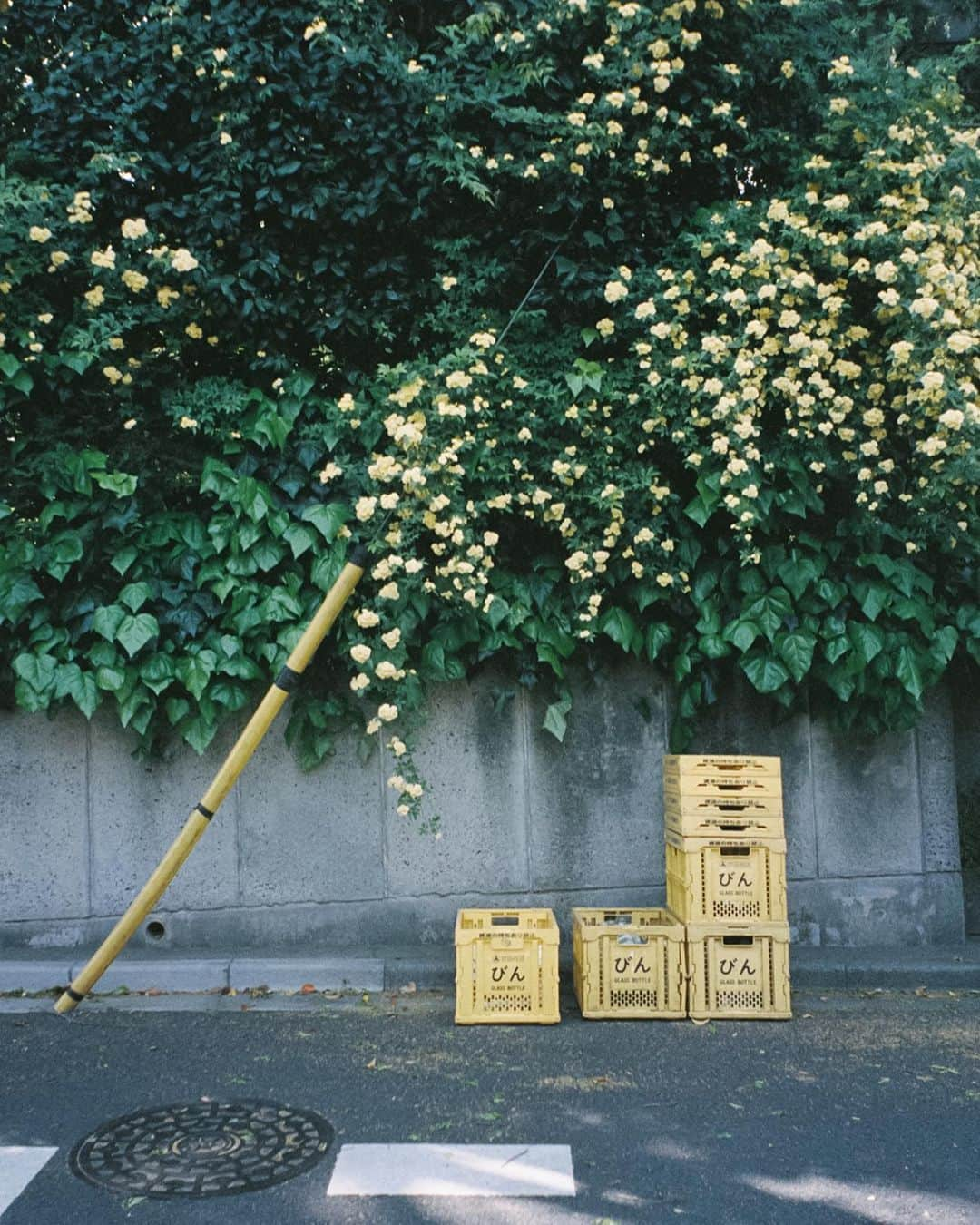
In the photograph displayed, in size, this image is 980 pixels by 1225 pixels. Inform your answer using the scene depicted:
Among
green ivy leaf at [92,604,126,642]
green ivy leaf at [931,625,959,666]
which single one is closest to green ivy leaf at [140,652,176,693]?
green ivy leaf at [92,604,126,642]

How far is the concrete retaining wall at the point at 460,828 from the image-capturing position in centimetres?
675

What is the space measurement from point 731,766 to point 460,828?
1.76 meters

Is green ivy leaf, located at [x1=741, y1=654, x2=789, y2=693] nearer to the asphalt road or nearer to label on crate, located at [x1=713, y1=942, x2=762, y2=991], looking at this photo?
label on crate, located at [x1=713, y1=942, x2=762, y2=991]

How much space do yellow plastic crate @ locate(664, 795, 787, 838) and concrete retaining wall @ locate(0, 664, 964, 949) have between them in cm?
95

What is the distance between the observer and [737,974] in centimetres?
581

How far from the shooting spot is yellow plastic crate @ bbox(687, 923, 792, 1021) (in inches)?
227

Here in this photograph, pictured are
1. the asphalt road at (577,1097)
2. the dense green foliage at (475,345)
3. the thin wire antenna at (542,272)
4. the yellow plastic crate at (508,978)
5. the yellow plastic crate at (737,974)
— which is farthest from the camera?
the thin wire antenna at (542,272)

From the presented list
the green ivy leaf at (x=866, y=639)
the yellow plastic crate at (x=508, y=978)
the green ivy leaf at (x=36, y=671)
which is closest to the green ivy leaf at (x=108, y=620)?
the green ivy leaf at (x=36, y=671)

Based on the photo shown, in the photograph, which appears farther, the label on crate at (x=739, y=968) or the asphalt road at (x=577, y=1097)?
the label on crate at (x=739, y=968)

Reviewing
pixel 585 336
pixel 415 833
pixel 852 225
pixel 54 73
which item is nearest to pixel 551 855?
pixel 415 833

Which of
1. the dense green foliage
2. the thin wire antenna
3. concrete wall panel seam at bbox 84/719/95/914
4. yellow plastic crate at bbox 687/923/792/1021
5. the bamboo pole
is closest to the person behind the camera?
the bamboo pole

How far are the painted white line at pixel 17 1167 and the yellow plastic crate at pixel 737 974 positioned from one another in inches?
125

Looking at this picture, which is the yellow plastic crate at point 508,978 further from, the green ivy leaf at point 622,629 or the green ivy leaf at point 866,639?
the green ivy leaf at point 866,639

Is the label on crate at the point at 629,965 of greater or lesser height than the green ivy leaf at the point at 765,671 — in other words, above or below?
below
